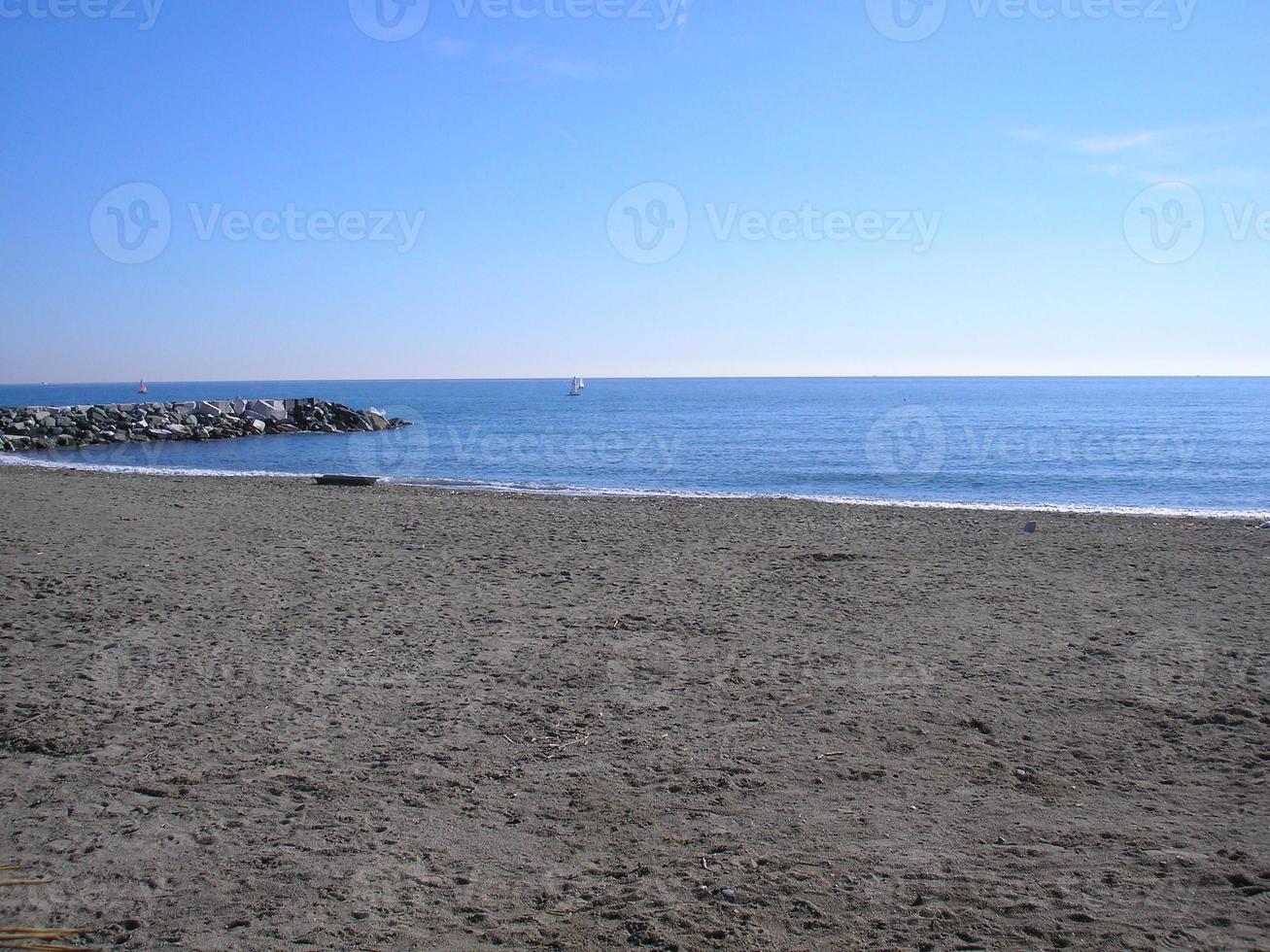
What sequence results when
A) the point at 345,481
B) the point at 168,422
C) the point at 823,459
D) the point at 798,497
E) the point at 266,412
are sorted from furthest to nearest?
the point at 266,412 → the point at 168,422 → the point at 823,459 → the point at 345,481 → the point at 798,497

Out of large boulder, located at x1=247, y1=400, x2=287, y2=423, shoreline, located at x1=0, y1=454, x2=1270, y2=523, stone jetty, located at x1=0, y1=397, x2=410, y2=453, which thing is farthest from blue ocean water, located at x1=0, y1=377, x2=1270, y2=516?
large boulder, located at x1=247, y1=400, x2=287, y2=423

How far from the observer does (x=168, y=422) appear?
5047 centimetres

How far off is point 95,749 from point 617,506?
48.7 feet

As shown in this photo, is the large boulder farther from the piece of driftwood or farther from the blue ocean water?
the piece of driftwood

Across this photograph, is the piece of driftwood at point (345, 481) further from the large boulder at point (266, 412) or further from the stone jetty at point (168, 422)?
the large boulder at point (266, 412)

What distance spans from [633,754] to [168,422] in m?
51.4

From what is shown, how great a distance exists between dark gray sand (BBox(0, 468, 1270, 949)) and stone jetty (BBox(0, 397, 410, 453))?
38.3 m

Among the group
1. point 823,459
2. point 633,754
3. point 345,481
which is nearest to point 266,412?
point 823,459

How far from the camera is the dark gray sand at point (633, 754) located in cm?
394

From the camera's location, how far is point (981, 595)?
10.6 metres

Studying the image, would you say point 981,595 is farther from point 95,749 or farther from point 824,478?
point 824,478

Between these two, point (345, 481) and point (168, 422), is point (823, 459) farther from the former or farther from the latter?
point (168, 422)

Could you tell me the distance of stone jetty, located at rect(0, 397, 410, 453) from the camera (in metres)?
44.8

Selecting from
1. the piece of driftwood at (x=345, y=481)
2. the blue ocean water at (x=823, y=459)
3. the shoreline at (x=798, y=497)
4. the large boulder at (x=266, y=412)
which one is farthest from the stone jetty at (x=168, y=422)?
the piece of driftwood at (x=345, y=481)
